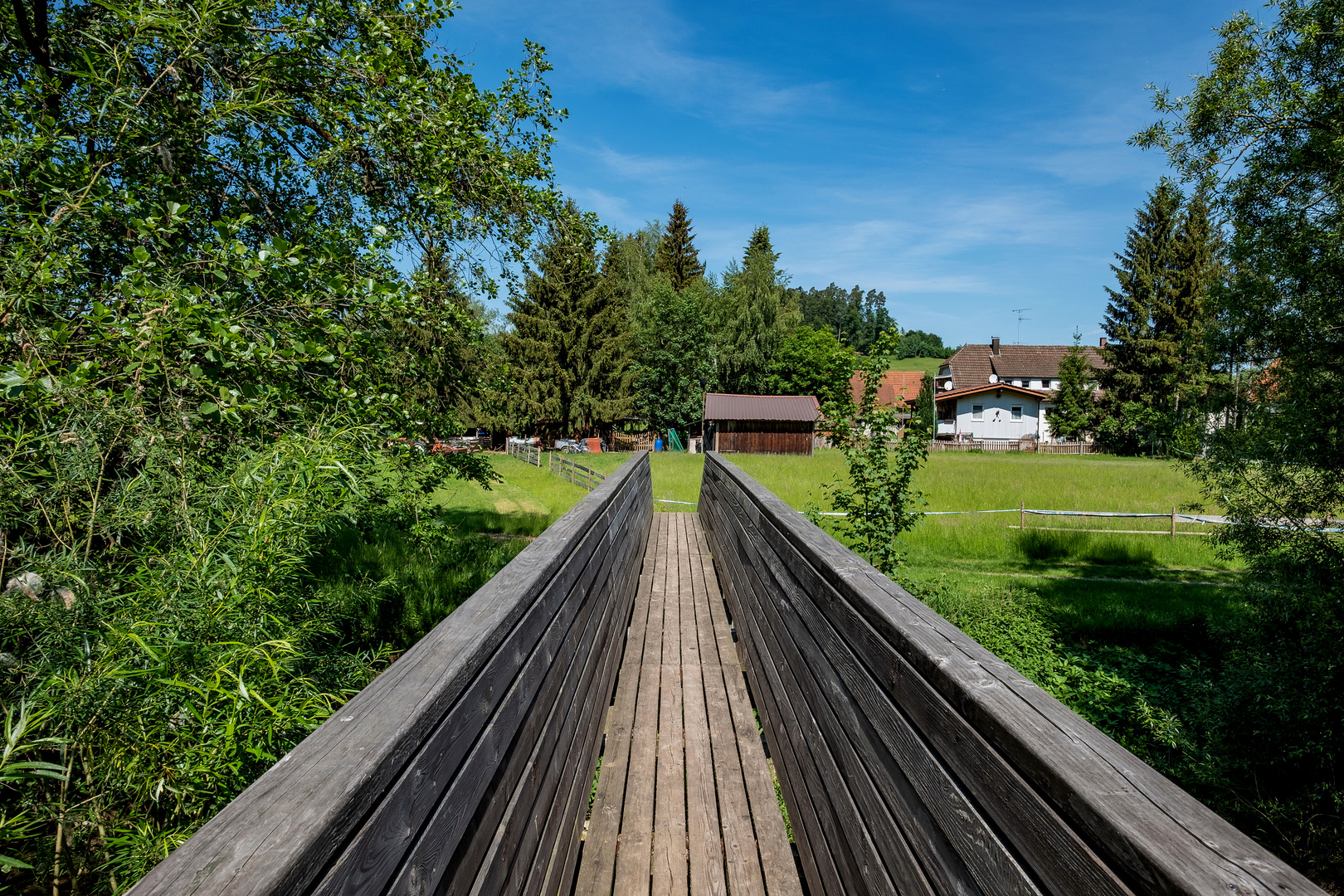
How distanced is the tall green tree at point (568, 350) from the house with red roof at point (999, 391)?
31.7 meters

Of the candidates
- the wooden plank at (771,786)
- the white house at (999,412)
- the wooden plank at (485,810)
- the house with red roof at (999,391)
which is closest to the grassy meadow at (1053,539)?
the wooden plank at (771,786)

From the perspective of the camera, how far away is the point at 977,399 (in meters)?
60.3

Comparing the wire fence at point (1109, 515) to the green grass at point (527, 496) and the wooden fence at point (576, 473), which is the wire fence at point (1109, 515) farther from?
the wooden fence at point (576, 473)

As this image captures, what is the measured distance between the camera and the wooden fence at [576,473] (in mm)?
21859

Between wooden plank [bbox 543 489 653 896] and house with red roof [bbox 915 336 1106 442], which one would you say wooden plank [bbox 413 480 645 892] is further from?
house with red roof [bbox 915 336 1106 442]

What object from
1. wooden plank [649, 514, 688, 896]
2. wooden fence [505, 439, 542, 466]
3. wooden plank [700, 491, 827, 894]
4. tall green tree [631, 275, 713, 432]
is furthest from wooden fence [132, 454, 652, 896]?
tall green tree [631, 275, 713, 432]

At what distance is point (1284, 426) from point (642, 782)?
6330mm

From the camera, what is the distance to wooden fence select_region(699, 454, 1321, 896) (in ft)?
2.64

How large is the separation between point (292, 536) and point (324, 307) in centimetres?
189

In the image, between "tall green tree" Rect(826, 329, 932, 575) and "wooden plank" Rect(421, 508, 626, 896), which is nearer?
"wooden plank" Rect(421, 508, 626, 896)

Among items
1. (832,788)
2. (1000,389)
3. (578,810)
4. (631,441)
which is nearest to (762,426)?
(631,441)

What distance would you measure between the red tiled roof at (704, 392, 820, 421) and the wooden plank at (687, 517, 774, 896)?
130 ft

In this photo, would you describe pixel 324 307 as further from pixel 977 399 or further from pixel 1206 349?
pixel 977 399

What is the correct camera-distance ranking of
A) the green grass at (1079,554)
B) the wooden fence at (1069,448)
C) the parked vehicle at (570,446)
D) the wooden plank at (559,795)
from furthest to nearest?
the wooden fence at (1069,448) → the parked vehicle at (570,446) → the green grass at (1079,554) → the wooden plank at (559,795)
